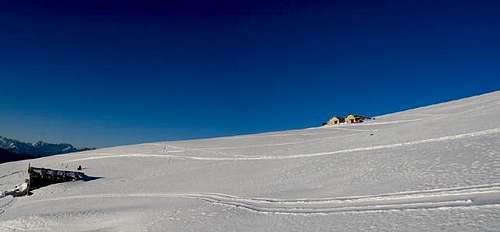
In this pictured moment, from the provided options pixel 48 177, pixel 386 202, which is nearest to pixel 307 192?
pixel 386 202

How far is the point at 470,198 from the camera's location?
11539 mm

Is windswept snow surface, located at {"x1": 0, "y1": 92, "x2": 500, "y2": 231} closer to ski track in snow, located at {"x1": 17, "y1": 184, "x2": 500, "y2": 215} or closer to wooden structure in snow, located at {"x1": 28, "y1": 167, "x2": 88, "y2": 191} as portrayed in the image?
ski track in snow, located at {"x1": 17, "y1": 184, "x2": 500, "y2": 215}

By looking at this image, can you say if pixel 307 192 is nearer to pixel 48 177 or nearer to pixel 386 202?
pixel 386 202

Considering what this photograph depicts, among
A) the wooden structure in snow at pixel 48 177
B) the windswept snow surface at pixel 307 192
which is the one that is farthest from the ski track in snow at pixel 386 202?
the wooden structure in snow at pixel 48 177

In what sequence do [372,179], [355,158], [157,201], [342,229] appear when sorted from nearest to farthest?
1. [342,229]
2. [372,179]
3. [157,201]
4. [355,158]

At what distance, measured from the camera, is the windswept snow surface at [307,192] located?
11609mm

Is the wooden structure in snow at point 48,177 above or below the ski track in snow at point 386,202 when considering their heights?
above

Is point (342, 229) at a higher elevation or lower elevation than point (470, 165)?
lower

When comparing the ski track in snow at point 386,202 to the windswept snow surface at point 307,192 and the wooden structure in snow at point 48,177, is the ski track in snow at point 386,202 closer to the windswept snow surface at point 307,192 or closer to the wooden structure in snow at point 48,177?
the windswept snow surface at point 307,192

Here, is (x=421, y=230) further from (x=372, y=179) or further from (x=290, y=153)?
(x=290, y=153)

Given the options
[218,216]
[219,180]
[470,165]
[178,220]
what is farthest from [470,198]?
[219,180]

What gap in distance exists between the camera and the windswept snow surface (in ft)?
38.1

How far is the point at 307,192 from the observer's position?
58.2ft

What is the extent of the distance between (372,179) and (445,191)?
191 inches
